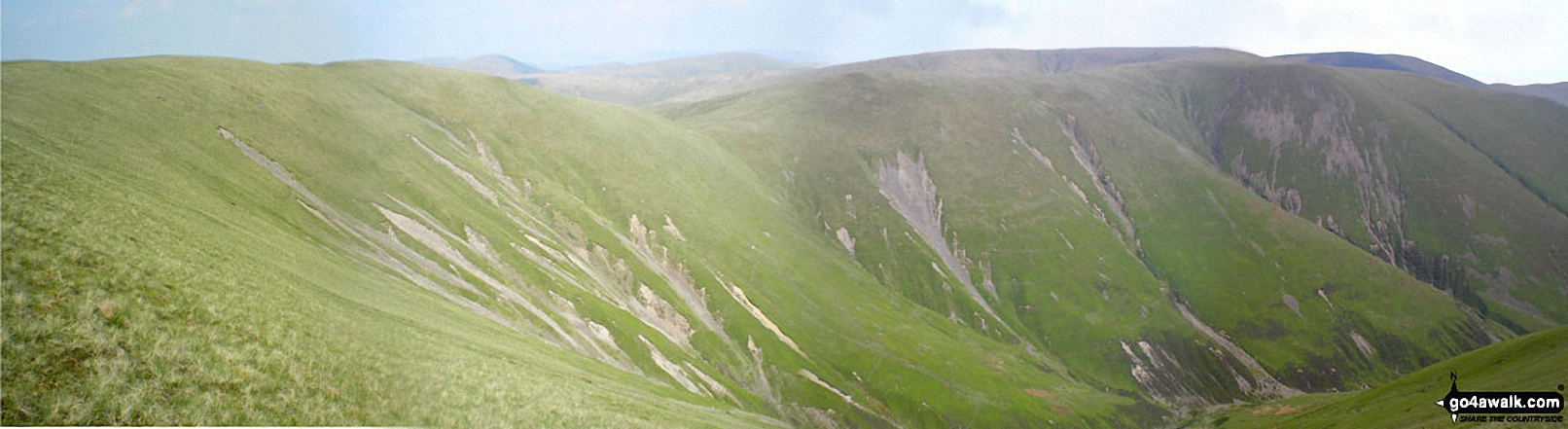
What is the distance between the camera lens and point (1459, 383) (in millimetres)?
83125

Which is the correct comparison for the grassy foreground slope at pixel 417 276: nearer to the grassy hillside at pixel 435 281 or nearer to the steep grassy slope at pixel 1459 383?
the grassy hillside at pixel 435 281

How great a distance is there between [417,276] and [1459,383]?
12431cm

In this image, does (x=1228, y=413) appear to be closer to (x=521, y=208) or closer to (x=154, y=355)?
(x=521, y=208)

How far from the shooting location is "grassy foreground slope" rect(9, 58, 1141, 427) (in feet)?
84.1

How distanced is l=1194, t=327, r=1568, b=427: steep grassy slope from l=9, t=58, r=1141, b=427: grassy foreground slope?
53.2 metres

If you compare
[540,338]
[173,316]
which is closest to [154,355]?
[173,316]

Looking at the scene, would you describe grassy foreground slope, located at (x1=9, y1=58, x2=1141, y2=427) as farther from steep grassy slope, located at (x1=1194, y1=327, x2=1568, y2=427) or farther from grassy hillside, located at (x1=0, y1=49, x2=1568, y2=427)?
steep grassy slope, located at (x1=1194, y1=327, x2=1568, y2=427)

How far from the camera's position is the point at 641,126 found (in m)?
182

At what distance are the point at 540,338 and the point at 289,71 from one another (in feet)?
249
